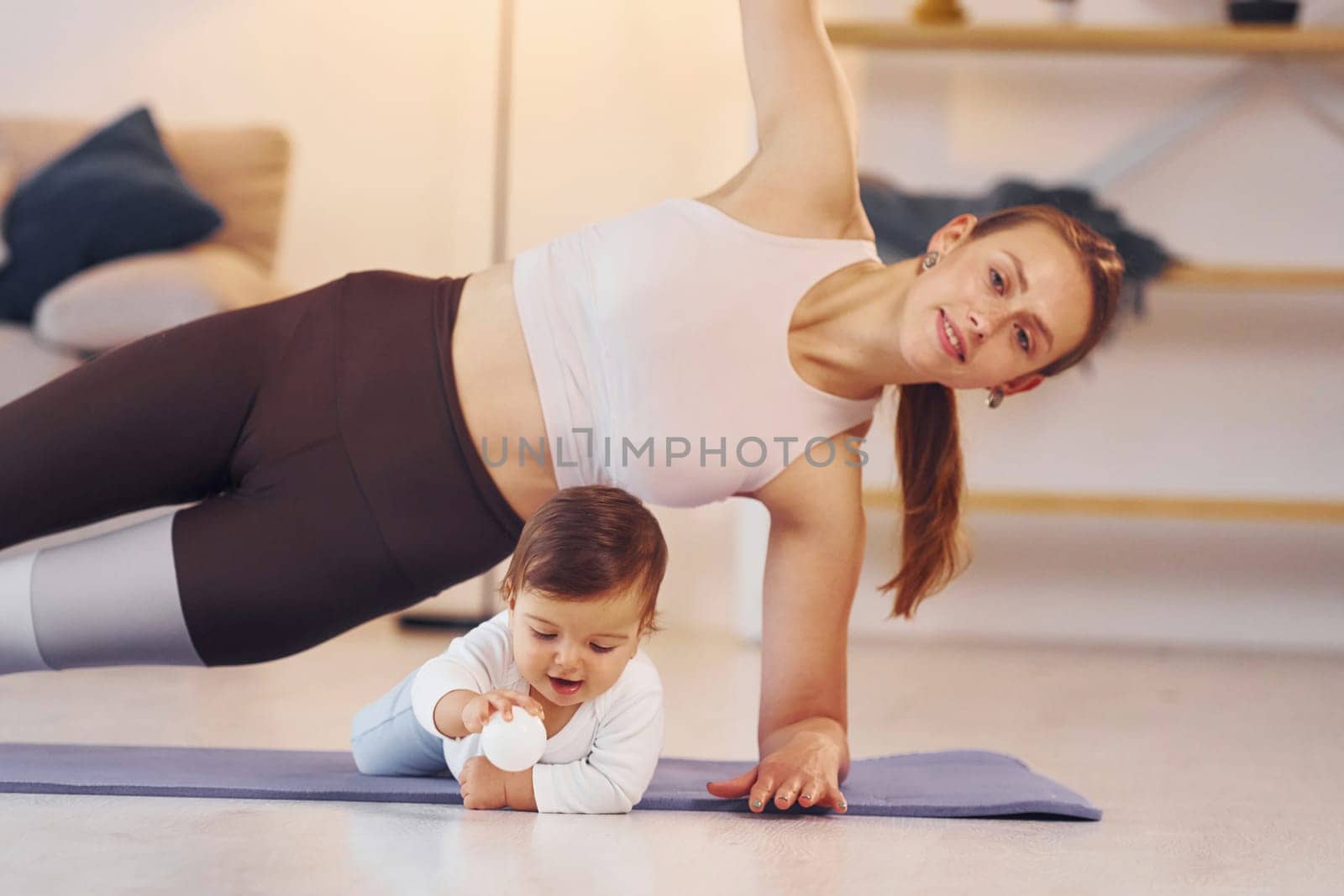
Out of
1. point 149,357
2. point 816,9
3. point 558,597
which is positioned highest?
point 816,9

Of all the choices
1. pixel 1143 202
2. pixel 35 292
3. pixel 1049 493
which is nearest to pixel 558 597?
pixel 35 292

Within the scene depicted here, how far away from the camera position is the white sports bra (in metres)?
1.41

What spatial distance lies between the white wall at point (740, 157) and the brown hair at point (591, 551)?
6.49 ft

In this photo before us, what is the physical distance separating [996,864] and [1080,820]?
251 mm

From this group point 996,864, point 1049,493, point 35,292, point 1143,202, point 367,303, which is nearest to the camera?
point 996,864

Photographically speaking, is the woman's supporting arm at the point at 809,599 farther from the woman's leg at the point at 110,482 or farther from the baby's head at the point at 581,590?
the woman's leg at the point at 110,482

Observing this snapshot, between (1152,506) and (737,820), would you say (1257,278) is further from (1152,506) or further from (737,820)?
(737,820)

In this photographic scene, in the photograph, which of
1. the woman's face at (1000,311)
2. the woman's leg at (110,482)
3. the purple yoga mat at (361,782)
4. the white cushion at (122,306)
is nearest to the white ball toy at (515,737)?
the purple yoga mat at (361,782)

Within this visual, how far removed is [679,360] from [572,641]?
0.32 m

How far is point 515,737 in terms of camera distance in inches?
47.3

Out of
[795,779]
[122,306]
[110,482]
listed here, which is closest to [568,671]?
[795,779]

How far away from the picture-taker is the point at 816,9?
59.6 inches

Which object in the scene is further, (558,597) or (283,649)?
(283,649)

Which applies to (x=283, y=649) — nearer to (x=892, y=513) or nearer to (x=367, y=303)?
(x=367, y=303)
